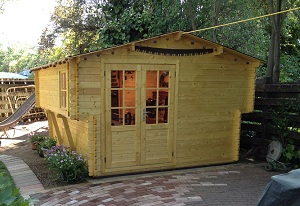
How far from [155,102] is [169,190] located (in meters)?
1.69

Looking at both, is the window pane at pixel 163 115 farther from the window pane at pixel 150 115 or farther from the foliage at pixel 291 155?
the foliage at pixel 291 155

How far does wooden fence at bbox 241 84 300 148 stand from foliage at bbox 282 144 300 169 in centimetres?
21

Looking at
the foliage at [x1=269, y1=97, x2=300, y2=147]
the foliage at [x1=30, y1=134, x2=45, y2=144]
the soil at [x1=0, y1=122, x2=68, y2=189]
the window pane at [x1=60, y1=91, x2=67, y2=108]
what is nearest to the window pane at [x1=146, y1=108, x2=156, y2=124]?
the window pane at [x1=60, y1=91, x2=67, y2=108]

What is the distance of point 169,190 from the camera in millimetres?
4410

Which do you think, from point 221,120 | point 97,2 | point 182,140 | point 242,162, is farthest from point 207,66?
point 97,2

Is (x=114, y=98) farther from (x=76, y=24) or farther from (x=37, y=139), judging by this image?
(x=76, y=24)

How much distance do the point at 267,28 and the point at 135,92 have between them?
782 centimetres

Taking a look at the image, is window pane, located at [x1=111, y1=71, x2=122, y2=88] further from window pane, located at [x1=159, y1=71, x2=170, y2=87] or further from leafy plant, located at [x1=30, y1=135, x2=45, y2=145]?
leafy plant, located at [x1=30, y1=135, x2=45, y2=145]

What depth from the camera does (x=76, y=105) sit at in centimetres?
483

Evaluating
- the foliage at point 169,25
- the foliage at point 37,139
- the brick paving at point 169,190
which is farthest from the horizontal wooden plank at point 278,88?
the foliage at point 37,139

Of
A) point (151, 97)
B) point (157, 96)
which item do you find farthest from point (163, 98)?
point (151, 97)

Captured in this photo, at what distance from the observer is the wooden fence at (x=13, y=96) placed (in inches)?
476

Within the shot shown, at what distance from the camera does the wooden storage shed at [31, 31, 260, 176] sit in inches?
196

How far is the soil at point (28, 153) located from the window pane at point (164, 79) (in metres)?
2.46
